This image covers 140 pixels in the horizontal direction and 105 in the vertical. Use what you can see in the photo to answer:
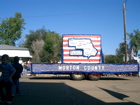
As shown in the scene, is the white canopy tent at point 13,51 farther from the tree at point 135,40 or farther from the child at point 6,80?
the child at point 6,80

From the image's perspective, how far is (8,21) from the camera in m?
56.5

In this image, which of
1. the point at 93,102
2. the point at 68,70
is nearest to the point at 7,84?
the point at 93,102

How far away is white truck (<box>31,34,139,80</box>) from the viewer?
660 inches

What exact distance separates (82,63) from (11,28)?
43.1 m

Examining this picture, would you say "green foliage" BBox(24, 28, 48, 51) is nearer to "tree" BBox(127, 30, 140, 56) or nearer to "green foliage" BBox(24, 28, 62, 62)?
Answer: "green foliage" BBox(24, 28, 62, 62)

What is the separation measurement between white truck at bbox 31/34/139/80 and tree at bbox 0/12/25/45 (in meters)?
41.2

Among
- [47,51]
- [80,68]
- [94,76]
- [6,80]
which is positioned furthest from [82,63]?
[47,51]

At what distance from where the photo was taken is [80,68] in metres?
17.0

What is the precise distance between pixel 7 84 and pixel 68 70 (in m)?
9.79

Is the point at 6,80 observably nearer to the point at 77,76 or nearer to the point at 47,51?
the point at 77,76

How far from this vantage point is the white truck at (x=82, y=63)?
16766 mm

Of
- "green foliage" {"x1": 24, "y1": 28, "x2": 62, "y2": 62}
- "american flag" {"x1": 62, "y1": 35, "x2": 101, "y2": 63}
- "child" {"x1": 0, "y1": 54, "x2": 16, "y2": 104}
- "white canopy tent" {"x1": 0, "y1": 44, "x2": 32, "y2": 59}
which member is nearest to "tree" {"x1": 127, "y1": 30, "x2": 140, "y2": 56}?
"green foliage" {"x1": 24, "y1": 28, "x2": 62, "y2": 62}

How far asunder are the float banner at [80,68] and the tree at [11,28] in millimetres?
41999

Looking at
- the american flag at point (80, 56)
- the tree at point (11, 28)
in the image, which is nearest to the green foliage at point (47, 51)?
the tree at point (11, 28)
